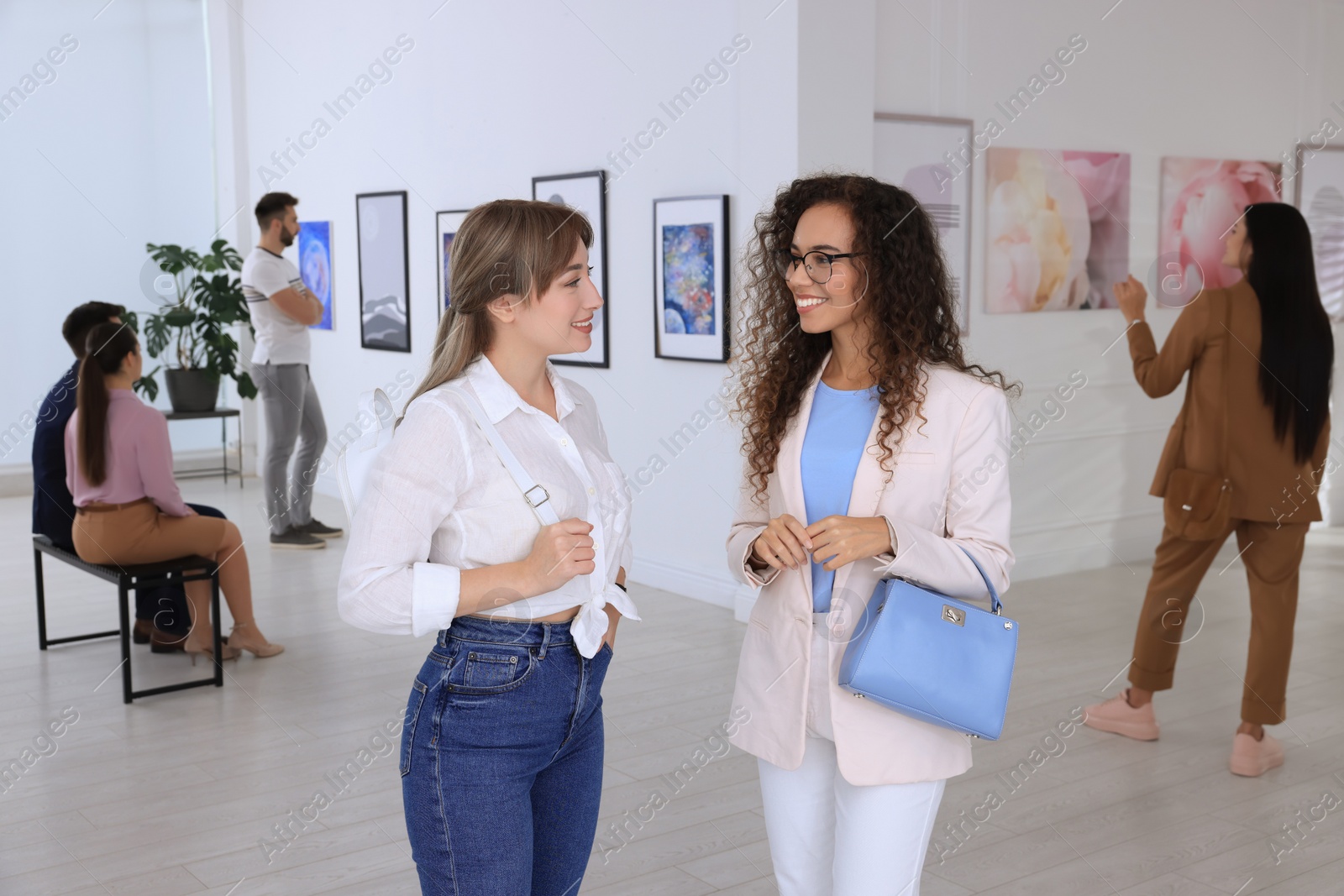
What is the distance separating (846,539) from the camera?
1850 mm

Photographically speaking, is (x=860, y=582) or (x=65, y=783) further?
(x=65, y=783)

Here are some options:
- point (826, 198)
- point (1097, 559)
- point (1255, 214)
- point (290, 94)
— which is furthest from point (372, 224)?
point (826, 198)

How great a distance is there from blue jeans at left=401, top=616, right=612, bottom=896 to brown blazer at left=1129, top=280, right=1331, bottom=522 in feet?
9.39

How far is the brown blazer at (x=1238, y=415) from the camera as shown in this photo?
390 centimetres

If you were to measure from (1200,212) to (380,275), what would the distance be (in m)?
5.35

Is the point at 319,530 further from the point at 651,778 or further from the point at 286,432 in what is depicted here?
the point at 651,778

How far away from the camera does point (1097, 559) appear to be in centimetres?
692

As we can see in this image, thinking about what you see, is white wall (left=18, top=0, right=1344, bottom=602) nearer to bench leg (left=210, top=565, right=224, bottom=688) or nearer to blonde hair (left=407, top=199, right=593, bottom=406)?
bench leg (left=210, top=565, right=224, bottom=688)

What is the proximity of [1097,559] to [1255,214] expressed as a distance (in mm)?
3373

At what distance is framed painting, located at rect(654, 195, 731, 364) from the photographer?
5859 millimetres

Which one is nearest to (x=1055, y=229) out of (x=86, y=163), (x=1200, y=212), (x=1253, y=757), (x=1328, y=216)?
(x=1200, y=212)

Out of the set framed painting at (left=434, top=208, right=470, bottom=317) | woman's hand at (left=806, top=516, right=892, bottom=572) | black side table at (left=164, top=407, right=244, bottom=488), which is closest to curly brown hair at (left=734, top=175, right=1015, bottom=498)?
woman's hand at (left=806, top=516, right=892, bottom=572)

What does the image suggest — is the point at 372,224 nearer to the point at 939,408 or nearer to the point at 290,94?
the point at 290,94

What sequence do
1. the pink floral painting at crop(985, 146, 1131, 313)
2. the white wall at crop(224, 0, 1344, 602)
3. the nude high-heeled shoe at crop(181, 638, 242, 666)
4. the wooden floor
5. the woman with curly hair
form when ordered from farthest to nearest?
the pink floral painting at crop(985, 146, 1131, 313) → the white wall at crop(224, 0, 1344, 602) → the nude high-heeled shoe at crop(181, 638, 242, 666) → the wooden floor → the woman with curly hair
